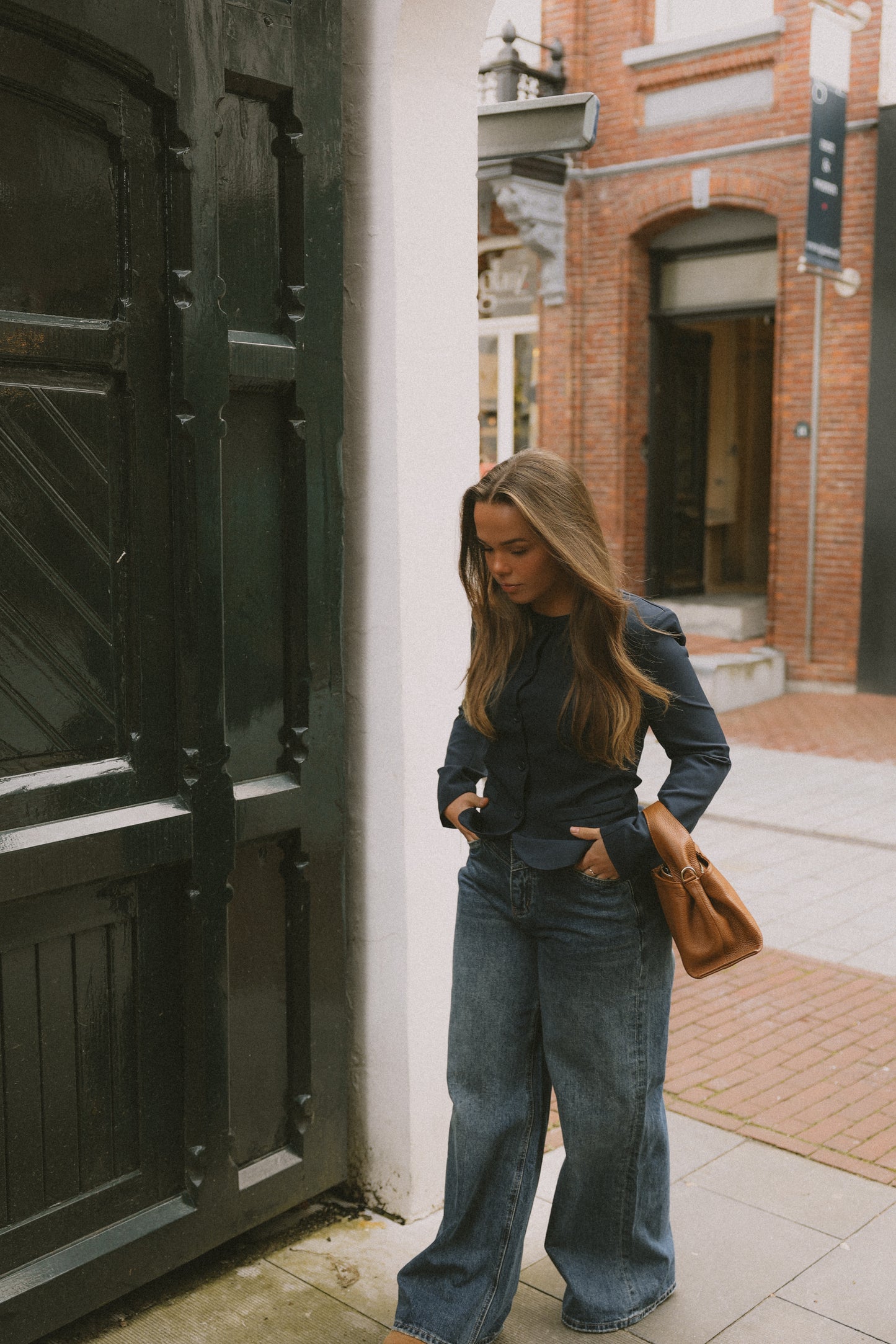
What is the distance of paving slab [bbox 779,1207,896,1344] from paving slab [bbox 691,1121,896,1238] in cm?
8

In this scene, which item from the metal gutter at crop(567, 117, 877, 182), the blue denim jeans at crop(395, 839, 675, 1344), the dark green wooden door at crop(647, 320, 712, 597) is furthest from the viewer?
the dark green wooden door at crop(647, 320, 712, 597)

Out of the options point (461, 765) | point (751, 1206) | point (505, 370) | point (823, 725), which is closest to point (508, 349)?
point (505, 370)

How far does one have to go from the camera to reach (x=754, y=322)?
1633 centimetres

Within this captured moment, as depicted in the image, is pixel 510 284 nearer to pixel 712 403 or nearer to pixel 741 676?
pixel 712 403

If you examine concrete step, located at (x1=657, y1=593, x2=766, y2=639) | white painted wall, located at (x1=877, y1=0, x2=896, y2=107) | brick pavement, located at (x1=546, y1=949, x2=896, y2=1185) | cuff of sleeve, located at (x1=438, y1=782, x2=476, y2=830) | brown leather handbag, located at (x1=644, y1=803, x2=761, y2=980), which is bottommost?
brick pavement, located at (x1=546, y1=949, x2=896, y2=1185)

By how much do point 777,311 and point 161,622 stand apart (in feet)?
36.9

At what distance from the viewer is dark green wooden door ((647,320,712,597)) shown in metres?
14.4

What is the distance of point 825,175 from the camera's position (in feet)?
38.0

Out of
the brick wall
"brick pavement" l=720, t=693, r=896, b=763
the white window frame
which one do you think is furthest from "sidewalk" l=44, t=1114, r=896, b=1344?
the white window frame

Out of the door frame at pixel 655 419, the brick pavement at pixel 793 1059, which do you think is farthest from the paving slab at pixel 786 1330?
the door frame at pixel 655 419

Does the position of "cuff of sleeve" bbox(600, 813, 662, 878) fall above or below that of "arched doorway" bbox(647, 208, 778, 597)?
below

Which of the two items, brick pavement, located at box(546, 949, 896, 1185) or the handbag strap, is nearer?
the handbag strap

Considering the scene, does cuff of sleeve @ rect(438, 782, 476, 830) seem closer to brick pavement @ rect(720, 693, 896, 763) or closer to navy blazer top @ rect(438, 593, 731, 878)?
navy blazer top @ rect(438, 593, 731, 878)

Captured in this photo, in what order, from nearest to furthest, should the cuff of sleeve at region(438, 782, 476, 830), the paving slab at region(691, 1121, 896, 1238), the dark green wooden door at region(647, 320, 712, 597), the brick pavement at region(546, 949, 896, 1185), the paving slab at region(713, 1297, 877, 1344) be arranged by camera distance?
the cuff of sleeve at region(438, 782, 476, 830)
the paving slab at region(713, 1297, 877, 1344)
the paving slab at region(691, 1121, 896, 1238)
the brick pavement at region(546, 949, 896, 1185)
the dark green wooden door at region(647, 320, 712, 597)
